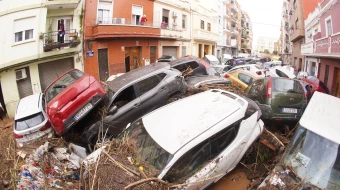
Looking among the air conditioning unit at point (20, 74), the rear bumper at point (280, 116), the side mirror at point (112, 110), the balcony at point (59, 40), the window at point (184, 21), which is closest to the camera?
the side mirror at point (112, 110)

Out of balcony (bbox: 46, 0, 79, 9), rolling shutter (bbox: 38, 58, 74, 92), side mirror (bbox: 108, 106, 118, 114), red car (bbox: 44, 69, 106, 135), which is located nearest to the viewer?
red car (bbox: 44, 69, 106, 135)

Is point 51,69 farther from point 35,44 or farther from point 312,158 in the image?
point 312,158

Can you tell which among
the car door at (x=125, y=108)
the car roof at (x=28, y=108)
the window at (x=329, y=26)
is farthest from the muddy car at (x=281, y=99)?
the window at (x=329, y=26)

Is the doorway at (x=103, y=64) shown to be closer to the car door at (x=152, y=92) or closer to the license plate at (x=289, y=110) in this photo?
the car door at (x=152, y=92)

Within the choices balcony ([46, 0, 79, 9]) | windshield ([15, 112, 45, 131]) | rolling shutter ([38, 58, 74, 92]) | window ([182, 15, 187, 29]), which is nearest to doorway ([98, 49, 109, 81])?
rolling shutter ([38, 58, 74, 92])

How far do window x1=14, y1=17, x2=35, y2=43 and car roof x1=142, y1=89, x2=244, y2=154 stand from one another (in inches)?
418

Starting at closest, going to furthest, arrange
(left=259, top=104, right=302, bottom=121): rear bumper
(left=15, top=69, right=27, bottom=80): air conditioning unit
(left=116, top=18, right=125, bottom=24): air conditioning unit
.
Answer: (left=259, top=104, right=302, bottom=121): rear bumper < (left=15, top=69, right=27, bottom=80): air conditioning unit < (left=116, top=18, right=125, bottom=24): air conditioning unit

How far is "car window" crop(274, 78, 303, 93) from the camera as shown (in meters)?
5.74

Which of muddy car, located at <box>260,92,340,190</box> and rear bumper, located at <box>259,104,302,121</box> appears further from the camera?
rear bumper, located at <box>259,104,302,121</box>

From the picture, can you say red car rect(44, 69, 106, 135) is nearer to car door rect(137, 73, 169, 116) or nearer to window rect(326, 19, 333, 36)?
car door rect(137, 73, 169, 116)

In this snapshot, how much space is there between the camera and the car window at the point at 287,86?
18.8ft

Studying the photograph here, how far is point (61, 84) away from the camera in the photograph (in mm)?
5785

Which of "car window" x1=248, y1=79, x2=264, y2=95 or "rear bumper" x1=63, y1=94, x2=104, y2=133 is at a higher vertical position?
"car window" x1=248, y1=79, x2=264, y2=95

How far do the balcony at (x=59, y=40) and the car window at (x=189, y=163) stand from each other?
11228 mm
